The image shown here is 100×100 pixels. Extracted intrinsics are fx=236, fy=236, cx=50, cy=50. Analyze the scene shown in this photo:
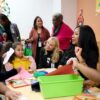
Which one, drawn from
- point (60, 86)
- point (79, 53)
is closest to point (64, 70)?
point (60, 86)

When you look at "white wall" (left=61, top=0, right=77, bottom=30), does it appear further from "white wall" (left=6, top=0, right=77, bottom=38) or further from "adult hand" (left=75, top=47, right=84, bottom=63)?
"adult hand" (left=75, top=47, right=84, bottom=63)

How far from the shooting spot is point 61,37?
14.7 feet

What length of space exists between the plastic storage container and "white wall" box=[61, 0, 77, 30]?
3339 millimetres

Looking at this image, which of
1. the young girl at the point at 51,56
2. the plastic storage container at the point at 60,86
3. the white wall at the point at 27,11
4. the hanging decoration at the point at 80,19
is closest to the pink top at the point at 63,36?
the hanging decoration at the point at 80,19

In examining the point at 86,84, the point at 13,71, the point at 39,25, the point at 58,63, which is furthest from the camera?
the point at 39,25

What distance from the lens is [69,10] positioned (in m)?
5.09

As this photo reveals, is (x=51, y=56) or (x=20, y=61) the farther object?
(x=51, y=56)

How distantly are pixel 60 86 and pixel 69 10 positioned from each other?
11.5 feet

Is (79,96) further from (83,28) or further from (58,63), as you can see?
(58,63)

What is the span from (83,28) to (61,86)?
113cm

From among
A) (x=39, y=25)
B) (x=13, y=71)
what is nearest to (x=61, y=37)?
(x=39, y=25)

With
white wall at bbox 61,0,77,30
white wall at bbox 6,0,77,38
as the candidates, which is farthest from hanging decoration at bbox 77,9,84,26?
white wall at bbox 6,0,77,38

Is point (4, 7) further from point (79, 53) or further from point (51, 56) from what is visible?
point (79, 53)

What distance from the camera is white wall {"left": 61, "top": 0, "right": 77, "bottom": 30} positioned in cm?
505
